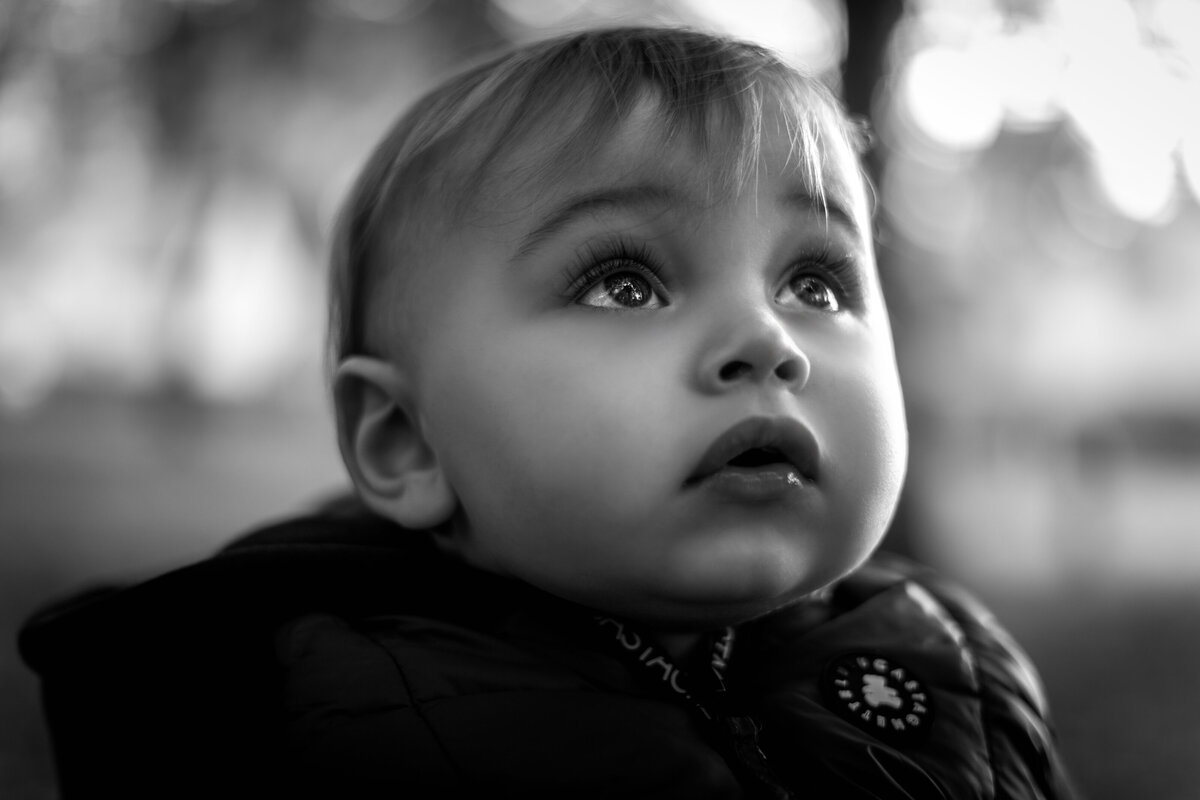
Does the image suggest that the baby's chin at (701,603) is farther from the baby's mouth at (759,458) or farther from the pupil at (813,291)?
the pupil at (813,291)

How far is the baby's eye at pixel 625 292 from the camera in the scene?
137 centimetres

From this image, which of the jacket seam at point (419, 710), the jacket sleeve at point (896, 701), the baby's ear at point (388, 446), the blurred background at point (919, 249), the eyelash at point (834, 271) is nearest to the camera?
the jacket seam at point (419, 710)

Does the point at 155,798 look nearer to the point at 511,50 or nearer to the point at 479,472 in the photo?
the point at 479,472

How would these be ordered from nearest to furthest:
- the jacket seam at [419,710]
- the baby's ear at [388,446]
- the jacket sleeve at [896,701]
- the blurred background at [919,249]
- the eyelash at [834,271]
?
the jacket seam at [419,710] < the jacket sleeve at [896,701] < the eyelash at [834,271] < the baby's ear at [388,446] < the blurred background at [919,249]

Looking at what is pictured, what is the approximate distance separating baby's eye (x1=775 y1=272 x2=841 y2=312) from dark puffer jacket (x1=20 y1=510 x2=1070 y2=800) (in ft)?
1.51

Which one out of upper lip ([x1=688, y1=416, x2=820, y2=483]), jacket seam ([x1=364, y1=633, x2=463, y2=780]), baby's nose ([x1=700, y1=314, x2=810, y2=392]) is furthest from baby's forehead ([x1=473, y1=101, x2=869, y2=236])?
jacket seam ([x1=364, y1=633, x2=463, y2=780])

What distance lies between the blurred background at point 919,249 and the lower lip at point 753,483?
2.74 ft

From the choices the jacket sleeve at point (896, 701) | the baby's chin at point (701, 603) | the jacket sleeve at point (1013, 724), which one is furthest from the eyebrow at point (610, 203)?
the jacket sleeve at point (1013, 724)

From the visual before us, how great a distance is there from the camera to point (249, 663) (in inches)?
58.8

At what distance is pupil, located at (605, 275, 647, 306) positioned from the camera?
1.37 meters

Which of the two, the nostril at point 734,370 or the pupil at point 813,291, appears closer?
the nostril at point 734,370

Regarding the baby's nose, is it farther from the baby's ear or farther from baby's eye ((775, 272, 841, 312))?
the baby's ear

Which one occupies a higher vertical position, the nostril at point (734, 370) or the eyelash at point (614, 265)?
the eyelash at point (614, 265)

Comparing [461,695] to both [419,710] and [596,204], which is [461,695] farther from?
[596,204]
